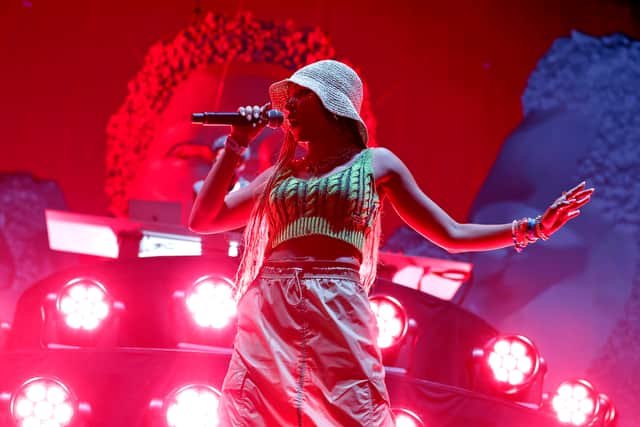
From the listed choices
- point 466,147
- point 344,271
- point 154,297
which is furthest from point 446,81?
point 344,271

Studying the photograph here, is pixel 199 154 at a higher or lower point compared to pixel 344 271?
higher

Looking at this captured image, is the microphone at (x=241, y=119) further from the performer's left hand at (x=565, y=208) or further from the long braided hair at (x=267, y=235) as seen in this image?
the performer's left hand at (x=565, y=208)

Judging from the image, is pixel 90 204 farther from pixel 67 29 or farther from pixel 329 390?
pixel 329 390

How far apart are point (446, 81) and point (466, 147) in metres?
0.51

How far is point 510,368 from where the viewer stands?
8.53 ft

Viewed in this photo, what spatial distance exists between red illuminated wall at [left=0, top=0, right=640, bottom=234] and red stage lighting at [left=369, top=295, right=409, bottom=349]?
2.68 m

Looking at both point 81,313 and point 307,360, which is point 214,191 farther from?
point 81,313

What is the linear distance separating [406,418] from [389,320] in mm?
324

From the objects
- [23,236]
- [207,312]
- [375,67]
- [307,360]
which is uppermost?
[375,67]

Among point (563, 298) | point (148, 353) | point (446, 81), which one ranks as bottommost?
point (148, 353)

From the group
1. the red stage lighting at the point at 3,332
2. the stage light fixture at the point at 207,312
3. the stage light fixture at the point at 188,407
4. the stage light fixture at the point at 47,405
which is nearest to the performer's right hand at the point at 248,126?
the stage light fixture at the point at 207,312

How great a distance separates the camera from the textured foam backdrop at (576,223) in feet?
16.8

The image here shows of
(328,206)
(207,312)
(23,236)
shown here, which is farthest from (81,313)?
(23,236)

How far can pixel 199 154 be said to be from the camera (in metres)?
4.64
